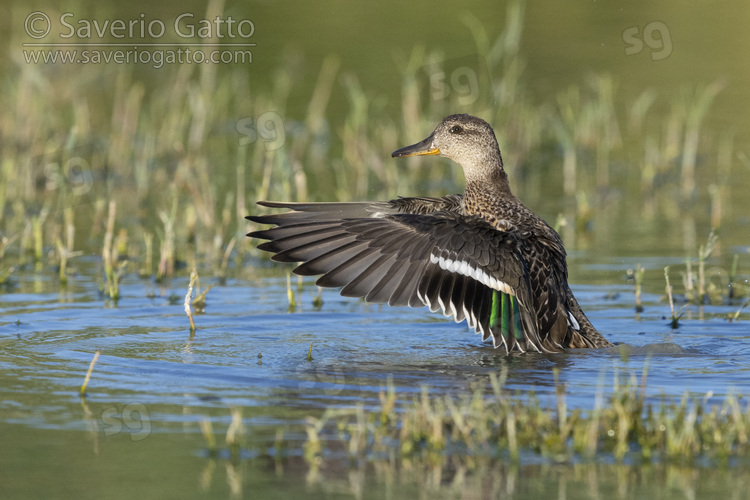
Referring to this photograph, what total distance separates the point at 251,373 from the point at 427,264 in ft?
3.97

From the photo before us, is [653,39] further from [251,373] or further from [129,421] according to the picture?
[129,421]

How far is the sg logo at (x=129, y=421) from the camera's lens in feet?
15.6

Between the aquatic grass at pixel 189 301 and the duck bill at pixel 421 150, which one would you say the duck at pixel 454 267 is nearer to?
the aquatic grass at pixel 189 301

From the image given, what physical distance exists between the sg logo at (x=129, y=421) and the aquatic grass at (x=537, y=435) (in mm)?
697

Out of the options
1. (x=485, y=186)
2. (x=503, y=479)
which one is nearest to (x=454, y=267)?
(x=485, y=186)

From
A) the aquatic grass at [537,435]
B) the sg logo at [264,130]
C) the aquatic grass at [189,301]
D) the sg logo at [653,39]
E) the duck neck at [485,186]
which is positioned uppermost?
the sg logo at [653,39]

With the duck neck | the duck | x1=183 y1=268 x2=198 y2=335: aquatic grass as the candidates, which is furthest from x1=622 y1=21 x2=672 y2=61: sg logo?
x1=183 y1=268 x2=198 y2=335: aquatic grass

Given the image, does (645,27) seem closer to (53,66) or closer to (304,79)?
(304,79)

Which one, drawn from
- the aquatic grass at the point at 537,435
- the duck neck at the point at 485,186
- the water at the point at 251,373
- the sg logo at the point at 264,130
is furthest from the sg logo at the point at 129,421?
the sg logo at the point at 264,130

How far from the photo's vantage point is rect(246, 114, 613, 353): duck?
634 cm

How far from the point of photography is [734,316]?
7207mm

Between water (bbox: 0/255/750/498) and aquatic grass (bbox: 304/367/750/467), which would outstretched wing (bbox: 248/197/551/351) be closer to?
water (bbox: 0/255/750/498)

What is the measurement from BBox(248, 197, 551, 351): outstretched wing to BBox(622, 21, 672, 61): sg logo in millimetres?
10813

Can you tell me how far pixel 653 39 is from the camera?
1730 cm
